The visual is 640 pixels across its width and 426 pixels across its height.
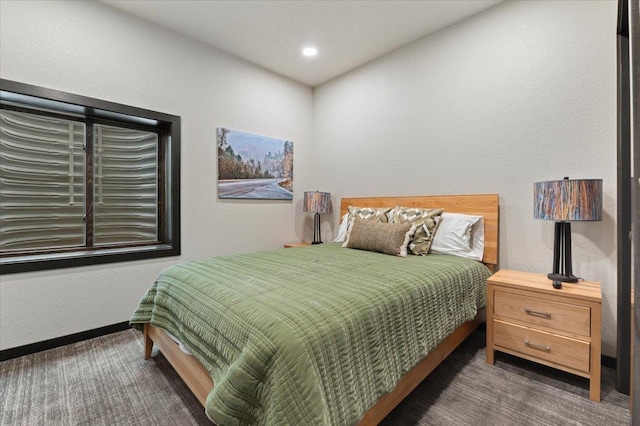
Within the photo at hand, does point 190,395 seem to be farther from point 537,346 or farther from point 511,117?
point 511,117

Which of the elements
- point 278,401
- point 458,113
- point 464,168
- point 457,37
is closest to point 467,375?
point 278,401

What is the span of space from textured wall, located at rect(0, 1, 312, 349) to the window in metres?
0.10

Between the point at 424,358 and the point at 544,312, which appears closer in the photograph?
the point at 424,358

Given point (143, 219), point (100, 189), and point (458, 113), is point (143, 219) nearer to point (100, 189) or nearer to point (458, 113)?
point (100, 189)

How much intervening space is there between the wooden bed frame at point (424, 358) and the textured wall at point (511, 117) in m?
0.10

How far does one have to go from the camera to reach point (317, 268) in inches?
72.4

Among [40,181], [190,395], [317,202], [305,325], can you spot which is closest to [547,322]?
[305,325]

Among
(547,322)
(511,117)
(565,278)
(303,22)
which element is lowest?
(547,322)

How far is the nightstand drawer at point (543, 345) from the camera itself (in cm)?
164

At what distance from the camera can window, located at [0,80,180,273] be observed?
221 cm

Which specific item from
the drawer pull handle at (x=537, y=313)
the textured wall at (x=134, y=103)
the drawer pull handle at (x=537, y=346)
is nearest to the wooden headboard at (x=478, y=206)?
the drawer pull handle at (x=537, y=313)

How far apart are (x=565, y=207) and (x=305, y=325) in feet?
5.77

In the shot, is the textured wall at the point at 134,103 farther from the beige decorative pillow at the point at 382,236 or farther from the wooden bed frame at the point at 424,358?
the beige decorative pillow at the point at 382,236

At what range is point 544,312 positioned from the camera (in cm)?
176
